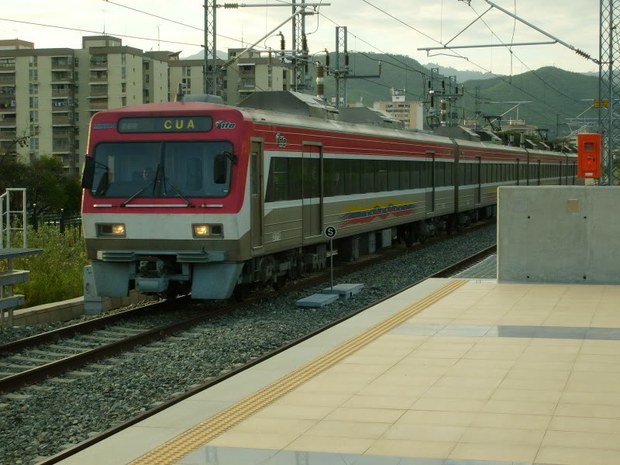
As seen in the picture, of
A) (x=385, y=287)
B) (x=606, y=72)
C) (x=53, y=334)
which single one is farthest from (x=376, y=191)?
(x=53, y=334)

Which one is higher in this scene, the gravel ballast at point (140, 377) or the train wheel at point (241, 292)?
the train wheel at point (241, 292)

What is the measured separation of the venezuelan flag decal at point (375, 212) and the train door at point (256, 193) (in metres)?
5.27

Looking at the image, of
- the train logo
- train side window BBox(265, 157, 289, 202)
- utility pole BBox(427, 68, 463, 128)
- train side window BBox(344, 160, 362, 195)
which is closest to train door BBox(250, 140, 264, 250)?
train side window BBox(265, 157, 289, 202)

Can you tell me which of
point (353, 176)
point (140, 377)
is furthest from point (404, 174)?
point (140, 377)

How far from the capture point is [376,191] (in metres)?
24.8

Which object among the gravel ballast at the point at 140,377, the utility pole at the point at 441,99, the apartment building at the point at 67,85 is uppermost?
the apartment building at the point at 67,85

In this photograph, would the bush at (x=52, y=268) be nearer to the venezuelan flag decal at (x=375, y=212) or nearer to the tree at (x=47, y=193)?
the venezuelan flag decal at (x=375, y=212)

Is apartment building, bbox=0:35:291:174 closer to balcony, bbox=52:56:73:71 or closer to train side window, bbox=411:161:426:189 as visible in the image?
balcony, bbox=52:56:73:71

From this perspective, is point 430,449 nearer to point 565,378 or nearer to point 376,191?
point 565,378

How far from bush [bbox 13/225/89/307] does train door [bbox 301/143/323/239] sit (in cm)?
417

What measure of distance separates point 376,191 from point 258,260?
7.88m

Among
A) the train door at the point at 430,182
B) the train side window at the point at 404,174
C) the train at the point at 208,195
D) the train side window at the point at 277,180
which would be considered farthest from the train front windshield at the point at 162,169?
the train door at the point at 430,182

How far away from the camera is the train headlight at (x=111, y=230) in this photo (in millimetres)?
16359

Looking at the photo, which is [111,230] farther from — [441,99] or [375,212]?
[441,99]
